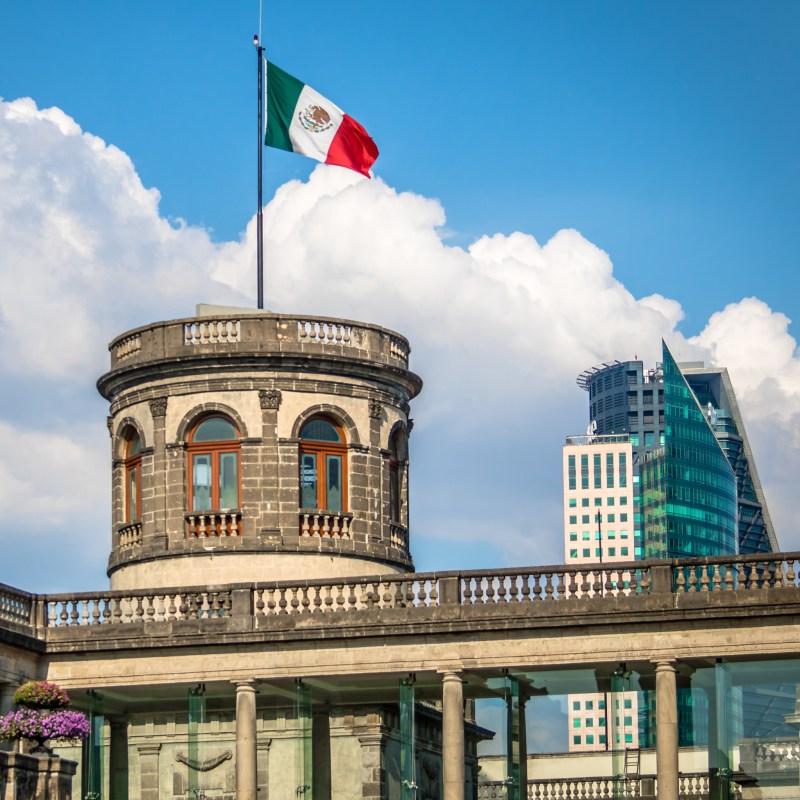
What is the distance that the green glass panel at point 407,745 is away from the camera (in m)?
45.6

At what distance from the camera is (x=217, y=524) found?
50.2 meters

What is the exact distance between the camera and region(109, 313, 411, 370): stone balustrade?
167 ft

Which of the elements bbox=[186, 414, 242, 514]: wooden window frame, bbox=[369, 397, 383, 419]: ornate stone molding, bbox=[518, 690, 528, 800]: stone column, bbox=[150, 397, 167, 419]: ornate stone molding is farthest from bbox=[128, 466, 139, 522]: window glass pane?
bbox=[518, 690, 528, 800]: stone column

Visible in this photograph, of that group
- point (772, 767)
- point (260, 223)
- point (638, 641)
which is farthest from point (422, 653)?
point (260, 223)

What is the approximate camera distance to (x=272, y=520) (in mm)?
50000

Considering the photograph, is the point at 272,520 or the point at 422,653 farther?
the point at 272,520

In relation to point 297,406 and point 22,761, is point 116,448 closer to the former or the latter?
point 297,406

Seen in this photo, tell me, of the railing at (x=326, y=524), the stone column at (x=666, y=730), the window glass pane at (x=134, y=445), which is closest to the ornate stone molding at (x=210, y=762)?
the railing at (x=326, y=524)

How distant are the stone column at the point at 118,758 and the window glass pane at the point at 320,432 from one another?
836 cm

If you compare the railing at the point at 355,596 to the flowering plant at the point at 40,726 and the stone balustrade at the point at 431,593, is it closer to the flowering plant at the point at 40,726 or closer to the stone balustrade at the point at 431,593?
the stone balustrade at the point at 431,593

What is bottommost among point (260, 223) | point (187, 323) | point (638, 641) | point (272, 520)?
point (638, 641)

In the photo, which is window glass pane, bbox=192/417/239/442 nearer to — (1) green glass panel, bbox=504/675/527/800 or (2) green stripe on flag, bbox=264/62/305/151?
(2) green stripe on flag, bbox=264/62/305/151

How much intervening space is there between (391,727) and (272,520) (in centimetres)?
577

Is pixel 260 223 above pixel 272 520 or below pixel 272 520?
above
